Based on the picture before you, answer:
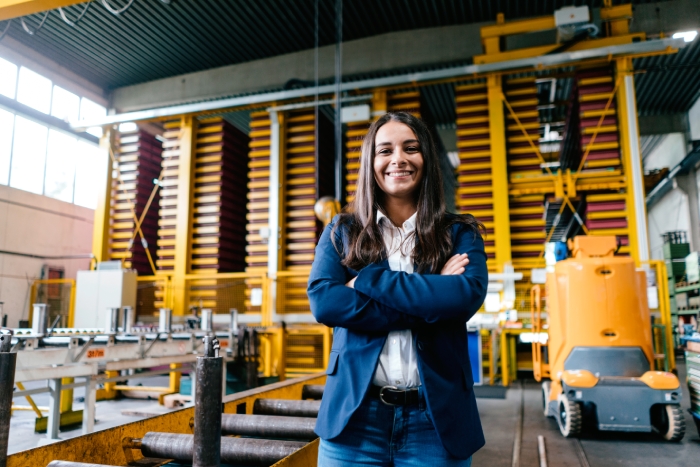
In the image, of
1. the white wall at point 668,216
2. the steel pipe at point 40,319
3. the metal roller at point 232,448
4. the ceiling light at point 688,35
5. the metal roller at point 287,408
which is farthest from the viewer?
the white wall at point 668,216

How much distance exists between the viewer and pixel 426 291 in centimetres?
136

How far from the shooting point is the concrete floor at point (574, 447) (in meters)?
4.21

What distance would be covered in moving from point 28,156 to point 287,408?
14310 mm

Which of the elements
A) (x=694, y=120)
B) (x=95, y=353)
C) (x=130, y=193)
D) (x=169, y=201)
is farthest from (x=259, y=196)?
(x=694, y=120)

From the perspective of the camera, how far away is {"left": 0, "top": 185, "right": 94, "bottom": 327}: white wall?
561 inches

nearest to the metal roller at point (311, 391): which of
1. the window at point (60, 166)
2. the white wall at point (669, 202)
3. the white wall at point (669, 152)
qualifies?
the window at point (60, 166)

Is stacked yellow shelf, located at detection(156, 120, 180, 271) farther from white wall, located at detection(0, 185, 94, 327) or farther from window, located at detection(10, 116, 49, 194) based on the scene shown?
window, located at detection(10, 116, 49, 194)

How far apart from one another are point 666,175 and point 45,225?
71.7ft

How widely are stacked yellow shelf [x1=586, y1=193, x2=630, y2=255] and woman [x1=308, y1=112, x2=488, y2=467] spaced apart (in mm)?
7395

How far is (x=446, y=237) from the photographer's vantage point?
1.53 m

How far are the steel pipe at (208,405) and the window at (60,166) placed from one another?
53.5 ft

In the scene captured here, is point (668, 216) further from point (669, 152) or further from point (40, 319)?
point (40, 319)

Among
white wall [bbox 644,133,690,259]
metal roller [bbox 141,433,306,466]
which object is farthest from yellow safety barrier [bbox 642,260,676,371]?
white wall [bbox 644,133,690,259]

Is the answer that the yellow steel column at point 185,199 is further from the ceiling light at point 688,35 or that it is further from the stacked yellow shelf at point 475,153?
the ceiling light at point 688,35
